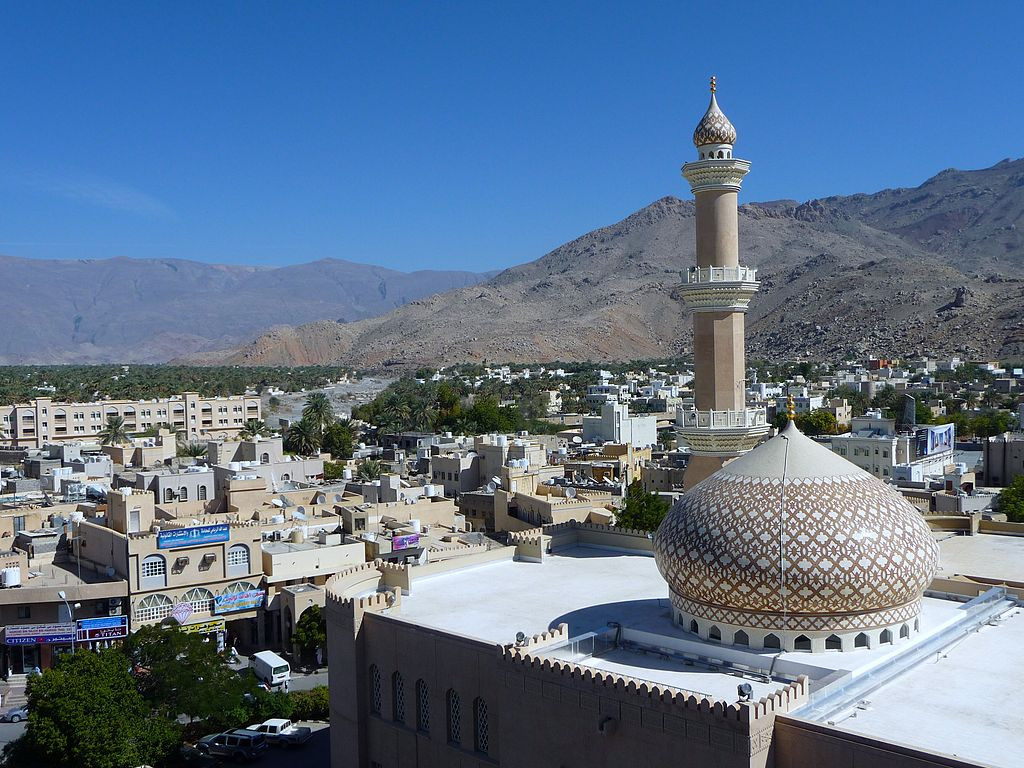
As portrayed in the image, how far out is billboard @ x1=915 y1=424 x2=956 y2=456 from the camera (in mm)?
43438

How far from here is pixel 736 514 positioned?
38.4 feet

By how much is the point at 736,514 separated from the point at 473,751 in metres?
4.39

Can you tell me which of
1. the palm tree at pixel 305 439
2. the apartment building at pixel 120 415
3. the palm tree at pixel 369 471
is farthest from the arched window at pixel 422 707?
the apartment building at pixel 120 415

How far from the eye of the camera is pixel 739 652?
11.6 meters

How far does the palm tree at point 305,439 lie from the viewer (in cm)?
5253

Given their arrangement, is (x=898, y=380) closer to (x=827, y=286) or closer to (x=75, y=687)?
(x=827, y=286)

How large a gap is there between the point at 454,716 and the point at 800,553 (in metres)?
4.87

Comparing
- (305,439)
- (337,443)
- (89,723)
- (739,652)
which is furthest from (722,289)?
(337,443)

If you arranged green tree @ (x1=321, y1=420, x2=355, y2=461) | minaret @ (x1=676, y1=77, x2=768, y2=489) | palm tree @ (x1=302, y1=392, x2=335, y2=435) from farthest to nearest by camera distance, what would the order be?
palm tree @ (x1=302, y1=392, x2=335, y2=435) → green tree @ (x1=321, y1=420, x2=355, y2=461) → minaret @ (x1=676, y1=77, x2=768, y2=489)

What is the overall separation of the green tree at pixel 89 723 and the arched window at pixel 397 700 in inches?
178

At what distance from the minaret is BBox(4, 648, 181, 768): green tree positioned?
10080mm

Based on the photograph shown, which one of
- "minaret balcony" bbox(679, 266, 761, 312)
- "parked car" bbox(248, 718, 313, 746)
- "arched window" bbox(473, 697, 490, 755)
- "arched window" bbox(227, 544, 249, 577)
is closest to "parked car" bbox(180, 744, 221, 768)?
"parked car" bbox(248, 718, 313, 746)

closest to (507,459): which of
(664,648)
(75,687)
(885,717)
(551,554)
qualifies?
(551,554)

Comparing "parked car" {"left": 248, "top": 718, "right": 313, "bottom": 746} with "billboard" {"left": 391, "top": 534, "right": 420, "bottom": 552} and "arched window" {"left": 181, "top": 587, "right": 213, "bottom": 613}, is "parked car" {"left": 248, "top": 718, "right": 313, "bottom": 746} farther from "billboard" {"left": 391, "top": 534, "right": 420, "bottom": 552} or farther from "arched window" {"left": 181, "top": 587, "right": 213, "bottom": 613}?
"billboard" {"left": 391, "top": 534, "right": 420, "bottom": 552}
